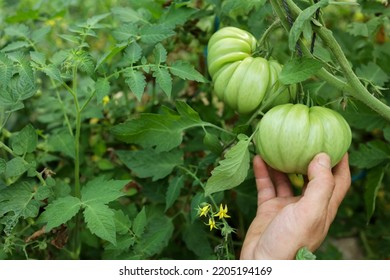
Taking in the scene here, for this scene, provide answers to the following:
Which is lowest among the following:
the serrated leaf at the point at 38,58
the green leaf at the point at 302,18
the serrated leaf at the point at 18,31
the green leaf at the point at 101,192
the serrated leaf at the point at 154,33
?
the green leaf at the point at 101,192

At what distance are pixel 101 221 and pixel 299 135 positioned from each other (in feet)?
1.60

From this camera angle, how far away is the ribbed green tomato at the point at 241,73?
1257 millimetres

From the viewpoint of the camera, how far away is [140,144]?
139 centimetres

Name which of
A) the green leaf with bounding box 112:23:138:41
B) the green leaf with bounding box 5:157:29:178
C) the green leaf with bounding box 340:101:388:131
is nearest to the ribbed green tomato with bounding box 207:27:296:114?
the green leaf with bounding box 112:23:138:41

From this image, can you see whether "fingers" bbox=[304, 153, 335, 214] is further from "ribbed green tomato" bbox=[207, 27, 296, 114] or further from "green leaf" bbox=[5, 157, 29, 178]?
"green leaf" bbox=[5, 157, 29, 178]

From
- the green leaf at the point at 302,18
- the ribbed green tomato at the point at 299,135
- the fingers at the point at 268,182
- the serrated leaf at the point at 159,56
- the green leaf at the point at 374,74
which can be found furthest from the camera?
the green leaf at the point at 374,74

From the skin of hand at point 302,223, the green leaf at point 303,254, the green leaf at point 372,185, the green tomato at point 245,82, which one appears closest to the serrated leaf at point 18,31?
the green tomato at point 245,82

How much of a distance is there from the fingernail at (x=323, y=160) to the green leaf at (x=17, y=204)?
664mm

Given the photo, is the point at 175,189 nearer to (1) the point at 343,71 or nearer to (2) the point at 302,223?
(2) the point at 302,223

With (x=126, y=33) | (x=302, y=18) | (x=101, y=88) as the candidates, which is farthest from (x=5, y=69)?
(x=302, y=18)

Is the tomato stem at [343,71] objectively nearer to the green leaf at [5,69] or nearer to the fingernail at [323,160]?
the fingernail at [323,160]

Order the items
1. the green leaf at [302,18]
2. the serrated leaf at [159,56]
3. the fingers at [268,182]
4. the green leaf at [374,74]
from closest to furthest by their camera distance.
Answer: the green leaf at [302,18] < the serrated leaf at [159,56] < the fingers at [268,182] < the green leaf at [374,74]

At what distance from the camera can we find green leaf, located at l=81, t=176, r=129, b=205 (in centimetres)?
118
